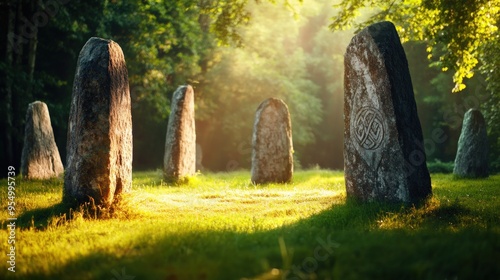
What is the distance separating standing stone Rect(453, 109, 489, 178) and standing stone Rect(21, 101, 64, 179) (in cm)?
1479

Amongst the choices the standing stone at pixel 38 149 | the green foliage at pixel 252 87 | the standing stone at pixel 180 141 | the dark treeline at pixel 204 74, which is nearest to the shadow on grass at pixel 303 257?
the dark treeline at pixel 204 74

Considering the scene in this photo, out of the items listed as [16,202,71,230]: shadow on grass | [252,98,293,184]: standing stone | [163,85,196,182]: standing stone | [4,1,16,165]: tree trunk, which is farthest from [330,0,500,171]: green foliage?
[4,1,16,165]: tree trunk

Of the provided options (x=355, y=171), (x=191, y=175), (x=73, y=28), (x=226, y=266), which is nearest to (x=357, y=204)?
(x=355, y=171)

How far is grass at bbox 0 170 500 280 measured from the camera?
4.38 metres

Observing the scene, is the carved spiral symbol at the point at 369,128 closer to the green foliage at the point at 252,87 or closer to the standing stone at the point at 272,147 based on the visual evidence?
the standing stone at the point at 272,147

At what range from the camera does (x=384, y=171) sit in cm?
880

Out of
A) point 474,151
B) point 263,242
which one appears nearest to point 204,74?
point 474,151

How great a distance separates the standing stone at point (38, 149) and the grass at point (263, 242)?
579 centimetres

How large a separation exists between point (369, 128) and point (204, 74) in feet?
71.5

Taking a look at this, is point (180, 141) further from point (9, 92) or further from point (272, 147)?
point (9, 92)

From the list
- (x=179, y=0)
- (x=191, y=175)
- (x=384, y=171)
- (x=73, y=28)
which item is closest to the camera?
(x=384, y=171)

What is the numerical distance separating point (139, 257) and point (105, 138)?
4013 mm

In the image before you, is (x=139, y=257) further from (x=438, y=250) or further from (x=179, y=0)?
(x=179, y=0)

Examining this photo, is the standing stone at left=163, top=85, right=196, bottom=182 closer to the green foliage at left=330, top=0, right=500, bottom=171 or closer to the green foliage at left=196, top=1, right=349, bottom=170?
the green foliage at left=330, top=0, right=500, bottom=171
